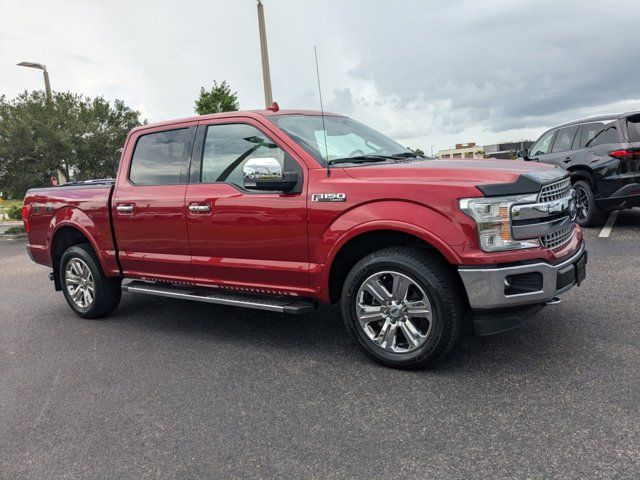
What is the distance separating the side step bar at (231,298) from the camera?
3861 millimetres

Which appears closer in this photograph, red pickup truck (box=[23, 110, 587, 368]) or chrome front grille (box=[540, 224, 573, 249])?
red pickup truck (box=[23, 110, 587, 368])

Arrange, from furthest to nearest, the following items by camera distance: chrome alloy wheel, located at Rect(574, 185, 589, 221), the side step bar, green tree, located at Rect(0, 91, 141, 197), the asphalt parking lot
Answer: green tree, located at Rect(0, 91, 141, 197) < chrome alloy wheel, located at Rect(574, 185, 589, 221) < the side step bar < the asphalt parking lot

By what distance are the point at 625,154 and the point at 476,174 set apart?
19.0ft

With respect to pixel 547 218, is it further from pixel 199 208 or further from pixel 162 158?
pixel 162 158

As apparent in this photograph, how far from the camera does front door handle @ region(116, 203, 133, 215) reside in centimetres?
487

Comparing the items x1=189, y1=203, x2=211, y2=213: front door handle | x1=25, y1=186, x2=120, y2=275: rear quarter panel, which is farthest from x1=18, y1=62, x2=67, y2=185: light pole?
x1=189, y1=203, x2=211, y2=213: front door handle

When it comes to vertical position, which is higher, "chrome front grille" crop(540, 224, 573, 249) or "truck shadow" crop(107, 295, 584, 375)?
"chrome front grille" crop(540, 224, 573, 249)

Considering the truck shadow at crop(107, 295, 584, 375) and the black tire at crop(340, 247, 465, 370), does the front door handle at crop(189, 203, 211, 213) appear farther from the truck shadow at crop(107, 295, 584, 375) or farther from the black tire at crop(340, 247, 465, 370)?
the black tire at crop(340, 247, 465, 370)

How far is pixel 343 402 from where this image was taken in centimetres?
319

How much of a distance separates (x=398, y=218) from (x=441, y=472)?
62.0 inches

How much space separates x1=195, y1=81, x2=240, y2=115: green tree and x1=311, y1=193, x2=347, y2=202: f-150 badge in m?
15.0

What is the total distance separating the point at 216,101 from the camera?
18.2m

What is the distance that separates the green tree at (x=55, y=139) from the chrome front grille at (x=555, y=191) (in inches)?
620

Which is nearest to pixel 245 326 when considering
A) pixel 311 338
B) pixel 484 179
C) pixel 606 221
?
pixel 311 338
